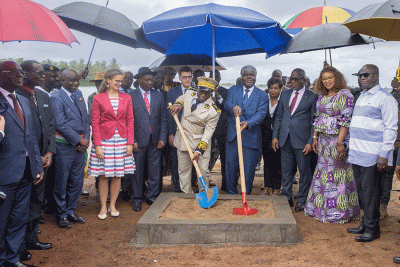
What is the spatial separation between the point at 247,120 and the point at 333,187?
1487 mm

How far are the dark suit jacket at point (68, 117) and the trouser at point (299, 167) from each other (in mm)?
2898

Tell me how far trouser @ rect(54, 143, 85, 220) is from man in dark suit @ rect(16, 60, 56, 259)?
18.6 inches

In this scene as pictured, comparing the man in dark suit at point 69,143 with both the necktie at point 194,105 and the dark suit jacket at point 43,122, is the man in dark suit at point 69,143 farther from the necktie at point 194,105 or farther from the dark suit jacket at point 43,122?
the necktie at point 194,105

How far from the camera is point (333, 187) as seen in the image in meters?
4.52

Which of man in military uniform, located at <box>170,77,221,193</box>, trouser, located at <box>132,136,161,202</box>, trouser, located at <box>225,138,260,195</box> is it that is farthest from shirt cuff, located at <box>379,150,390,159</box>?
trouser, located at <box>132,136,161,202</box>

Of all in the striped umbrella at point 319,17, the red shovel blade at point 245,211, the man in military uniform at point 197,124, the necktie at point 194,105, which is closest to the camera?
the red shovel blade at point 245,211

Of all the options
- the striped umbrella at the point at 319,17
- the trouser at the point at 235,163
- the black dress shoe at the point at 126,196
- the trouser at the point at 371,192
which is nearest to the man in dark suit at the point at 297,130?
the trouser at the point at 235,163

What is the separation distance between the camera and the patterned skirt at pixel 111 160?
461 cm

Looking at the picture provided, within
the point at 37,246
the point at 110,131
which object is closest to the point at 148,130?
the point at 110,131

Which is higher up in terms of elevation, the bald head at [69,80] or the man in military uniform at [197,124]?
the bald head at [69,80]

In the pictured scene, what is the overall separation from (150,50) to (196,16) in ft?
6.37

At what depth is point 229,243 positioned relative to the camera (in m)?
3.77

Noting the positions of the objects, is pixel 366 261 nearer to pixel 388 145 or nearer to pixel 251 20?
pixel 388 145

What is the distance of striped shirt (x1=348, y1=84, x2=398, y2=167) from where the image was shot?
12.0 ft
